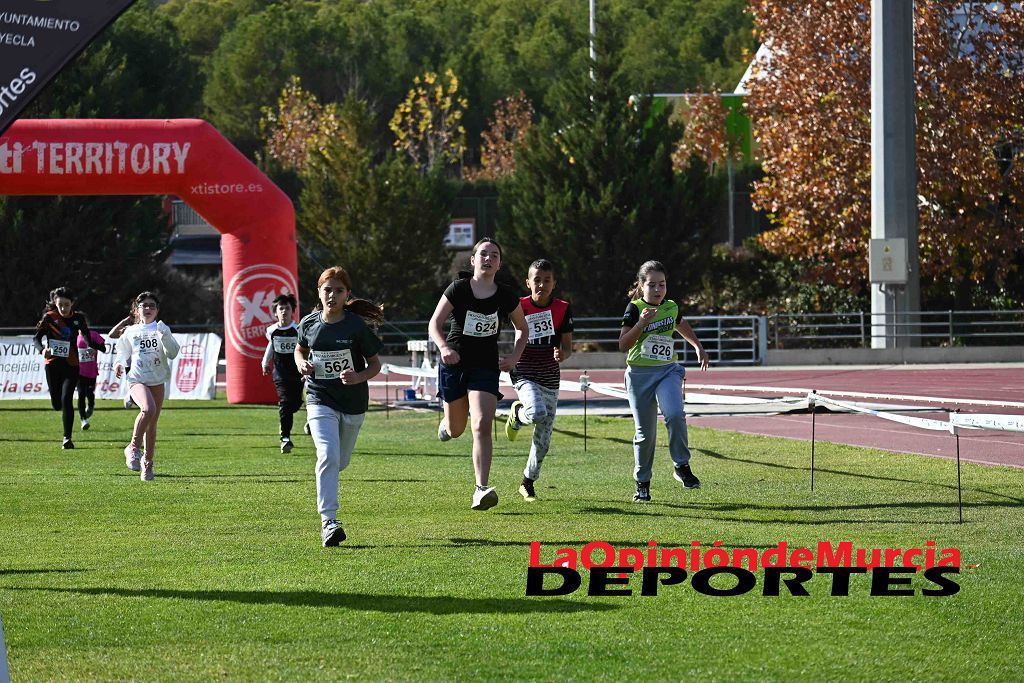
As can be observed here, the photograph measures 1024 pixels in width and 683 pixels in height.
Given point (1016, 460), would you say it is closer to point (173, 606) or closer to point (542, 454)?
point (542, 454)

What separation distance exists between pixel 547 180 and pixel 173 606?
33.6m

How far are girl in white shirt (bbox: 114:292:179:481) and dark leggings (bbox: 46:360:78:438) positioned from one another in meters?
3.66

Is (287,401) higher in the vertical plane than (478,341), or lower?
lower

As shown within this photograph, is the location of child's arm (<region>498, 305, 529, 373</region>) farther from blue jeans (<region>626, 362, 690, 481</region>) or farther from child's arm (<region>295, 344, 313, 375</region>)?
child's arm (<region>295, 344, 313, 375</region>)

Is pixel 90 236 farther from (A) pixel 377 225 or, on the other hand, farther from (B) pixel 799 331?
(B) pixel 799 331

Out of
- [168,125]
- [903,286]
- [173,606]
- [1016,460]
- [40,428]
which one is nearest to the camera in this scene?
[173,606]

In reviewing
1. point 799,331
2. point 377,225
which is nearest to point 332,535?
point 377,225

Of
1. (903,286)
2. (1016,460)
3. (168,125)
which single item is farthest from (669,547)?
(903,286)

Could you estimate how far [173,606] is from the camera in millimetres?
7527

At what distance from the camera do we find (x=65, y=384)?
18.2 meters

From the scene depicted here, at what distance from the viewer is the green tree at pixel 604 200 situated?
129 ft

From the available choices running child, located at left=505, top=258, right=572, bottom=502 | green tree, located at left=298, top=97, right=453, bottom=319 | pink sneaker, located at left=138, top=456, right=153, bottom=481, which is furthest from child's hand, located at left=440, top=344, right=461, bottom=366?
green tree, located at left=298, top=97, right=453, bottom=319

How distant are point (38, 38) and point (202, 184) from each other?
66.6ft

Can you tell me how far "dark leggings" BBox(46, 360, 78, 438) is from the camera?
17953mm
